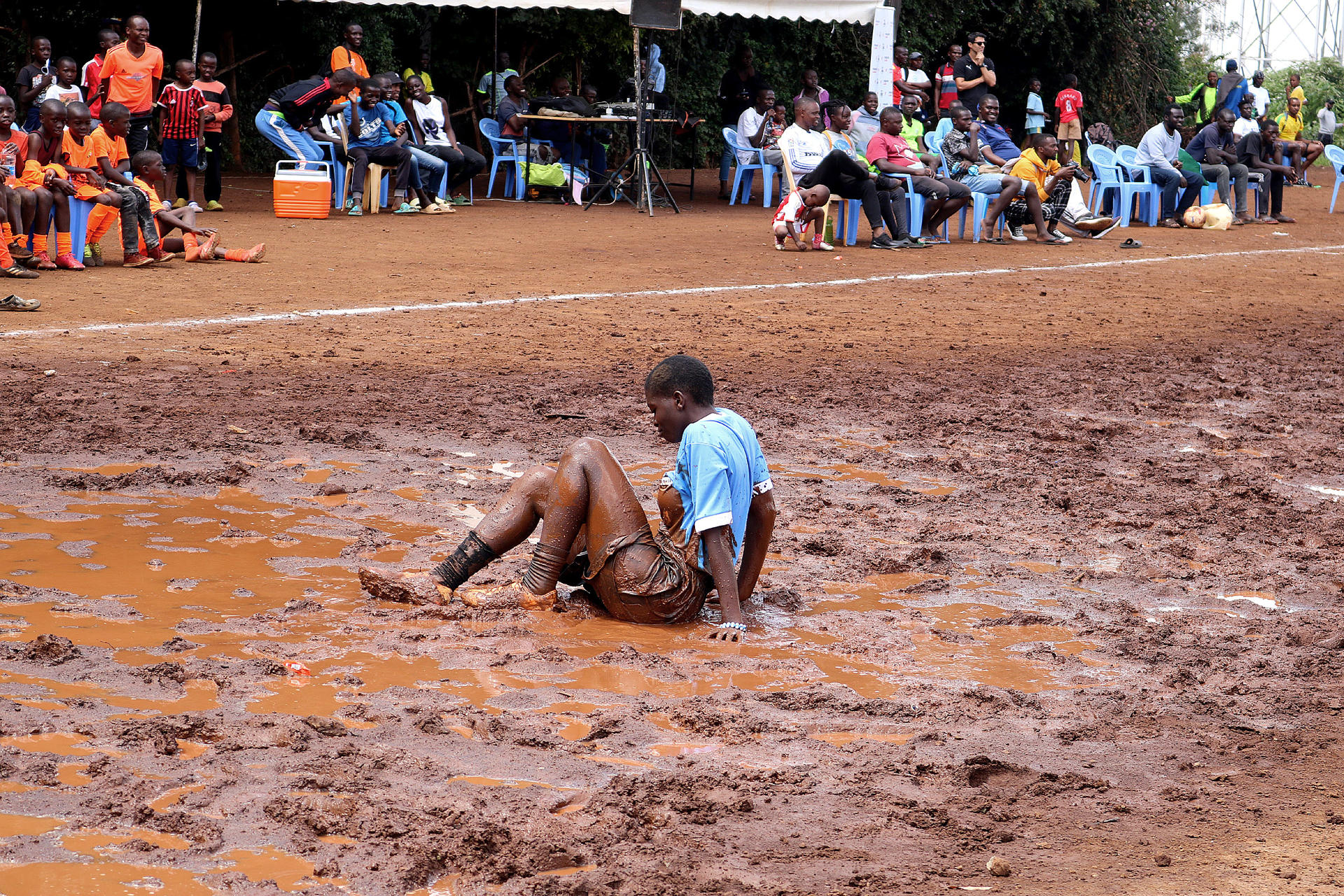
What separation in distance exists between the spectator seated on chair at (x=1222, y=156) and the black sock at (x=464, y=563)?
1606 centimetres

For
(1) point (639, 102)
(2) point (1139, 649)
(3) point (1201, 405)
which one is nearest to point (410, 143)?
(1) point (639, 102)

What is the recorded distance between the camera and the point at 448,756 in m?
3.39

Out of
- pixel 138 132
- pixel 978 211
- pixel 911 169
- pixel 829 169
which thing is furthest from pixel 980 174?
pixel 138 132

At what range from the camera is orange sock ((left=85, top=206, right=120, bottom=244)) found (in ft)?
37.3

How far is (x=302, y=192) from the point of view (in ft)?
50.3

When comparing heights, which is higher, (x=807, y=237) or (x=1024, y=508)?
(x=807, y=237)

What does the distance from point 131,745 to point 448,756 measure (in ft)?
2.50

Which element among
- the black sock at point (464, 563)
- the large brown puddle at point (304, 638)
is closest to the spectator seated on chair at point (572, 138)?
the large brown puddle at point (304, 638)

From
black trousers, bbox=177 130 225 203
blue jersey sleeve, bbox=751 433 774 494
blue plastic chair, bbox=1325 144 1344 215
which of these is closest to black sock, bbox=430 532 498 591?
blue jersey sleeve, bbox=751 433 774 494

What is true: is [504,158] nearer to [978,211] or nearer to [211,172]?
[211,172]

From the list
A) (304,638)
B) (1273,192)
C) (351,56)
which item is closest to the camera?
(304,638)

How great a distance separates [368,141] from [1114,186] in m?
9.54

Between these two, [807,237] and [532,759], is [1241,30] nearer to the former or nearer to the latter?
[807,237]

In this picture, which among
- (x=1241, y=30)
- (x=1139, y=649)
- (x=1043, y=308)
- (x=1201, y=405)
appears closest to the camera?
(x=1139, y=649)
